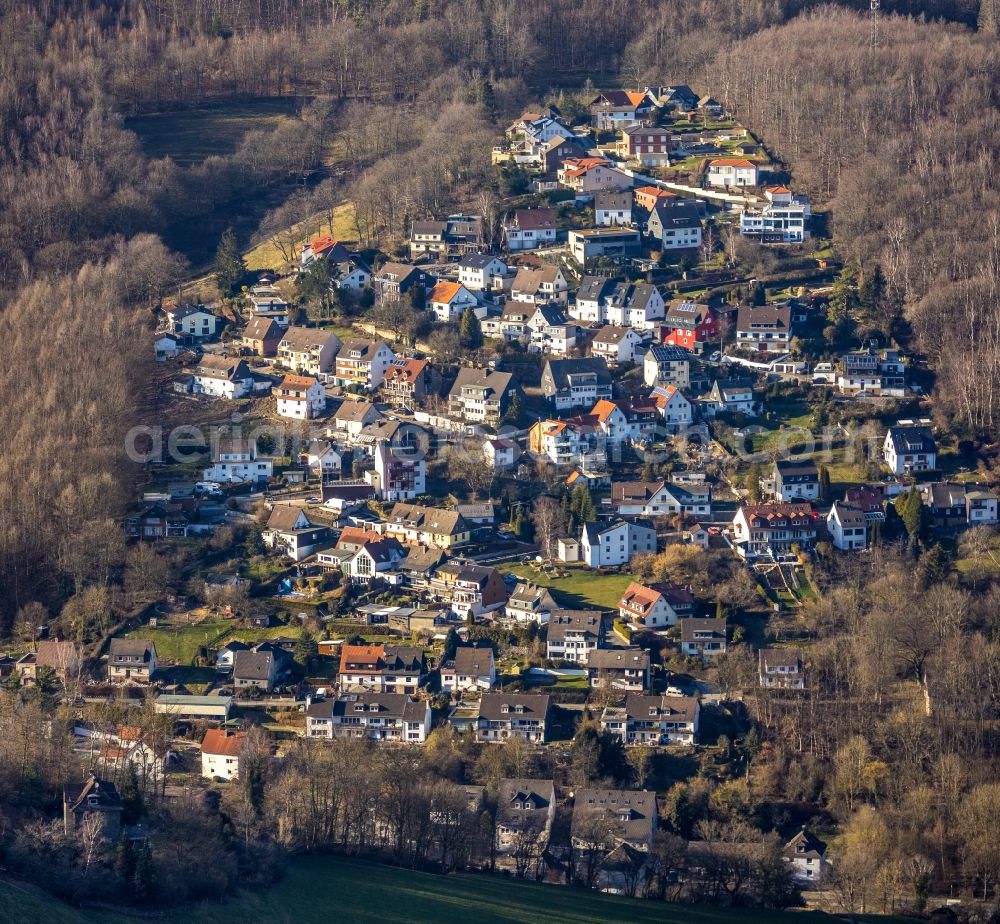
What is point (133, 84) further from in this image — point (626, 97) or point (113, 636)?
point (113, 636)

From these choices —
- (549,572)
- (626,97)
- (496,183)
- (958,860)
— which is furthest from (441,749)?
(626,97)

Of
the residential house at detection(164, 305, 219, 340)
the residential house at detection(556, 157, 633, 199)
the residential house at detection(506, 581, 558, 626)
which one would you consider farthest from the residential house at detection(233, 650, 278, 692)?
the residential house at detection(556, 157, 633, 199)

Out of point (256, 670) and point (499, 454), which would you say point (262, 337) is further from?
point (256, 670)

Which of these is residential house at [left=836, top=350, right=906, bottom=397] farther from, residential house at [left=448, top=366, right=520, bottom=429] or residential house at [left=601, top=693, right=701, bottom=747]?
residential house at [left=601, top=693, right=701, bottom=747]

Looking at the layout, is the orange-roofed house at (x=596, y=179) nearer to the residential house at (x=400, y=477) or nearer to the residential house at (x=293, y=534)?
the residential house at (x=400, y=477)

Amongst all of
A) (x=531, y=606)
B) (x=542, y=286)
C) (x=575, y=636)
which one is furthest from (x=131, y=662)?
(x=542, y=286)

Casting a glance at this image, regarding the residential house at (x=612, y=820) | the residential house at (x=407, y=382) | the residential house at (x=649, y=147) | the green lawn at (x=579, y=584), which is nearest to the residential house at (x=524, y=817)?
the residential house at (x=612, y=820)
